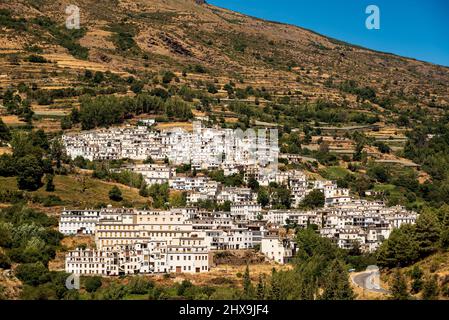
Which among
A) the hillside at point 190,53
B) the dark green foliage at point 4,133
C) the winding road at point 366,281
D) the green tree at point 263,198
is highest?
the hillside at point 190,53

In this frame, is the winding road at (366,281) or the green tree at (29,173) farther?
the green tree at (29,173)

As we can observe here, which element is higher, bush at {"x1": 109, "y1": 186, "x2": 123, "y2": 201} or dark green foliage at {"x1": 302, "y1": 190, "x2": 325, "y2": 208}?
bush at {"x1": 109, "y1": 186, "x2": 123, "y2": 201}

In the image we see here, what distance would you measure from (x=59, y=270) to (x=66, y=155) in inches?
777

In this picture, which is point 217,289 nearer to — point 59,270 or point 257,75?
point 59,270

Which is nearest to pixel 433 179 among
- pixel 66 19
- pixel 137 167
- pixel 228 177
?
pixel 228 177

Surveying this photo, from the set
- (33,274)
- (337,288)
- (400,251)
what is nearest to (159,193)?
(33,274)

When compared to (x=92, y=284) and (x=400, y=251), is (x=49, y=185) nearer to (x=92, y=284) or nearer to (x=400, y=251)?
(x=92, y=284)

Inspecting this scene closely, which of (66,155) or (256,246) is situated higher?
(66,155)

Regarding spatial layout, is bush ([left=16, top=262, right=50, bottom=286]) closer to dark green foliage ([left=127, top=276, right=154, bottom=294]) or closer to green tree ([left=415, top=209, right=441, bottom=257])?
dark green foliage ([left=127, top=276, right=154, bottom=294])

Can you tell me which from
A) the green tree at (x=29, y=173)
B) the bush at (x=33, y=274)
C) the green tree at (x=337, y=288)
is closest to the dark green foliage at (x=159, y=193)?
the green tree at (x=29, y=173)

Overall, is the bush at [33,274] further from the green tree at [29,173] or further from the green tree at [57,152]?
the green tree at [57,152]

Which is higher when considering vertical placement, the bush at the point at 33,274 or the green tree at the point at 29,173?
the green tree at the point at 29,173

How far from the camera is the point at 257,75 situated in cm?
10362

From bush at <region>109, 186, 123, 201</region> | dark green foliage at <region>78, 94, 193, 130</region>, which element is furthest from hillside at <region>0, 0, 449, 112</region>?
bush at <region>109, 186, 123, 201</region>
